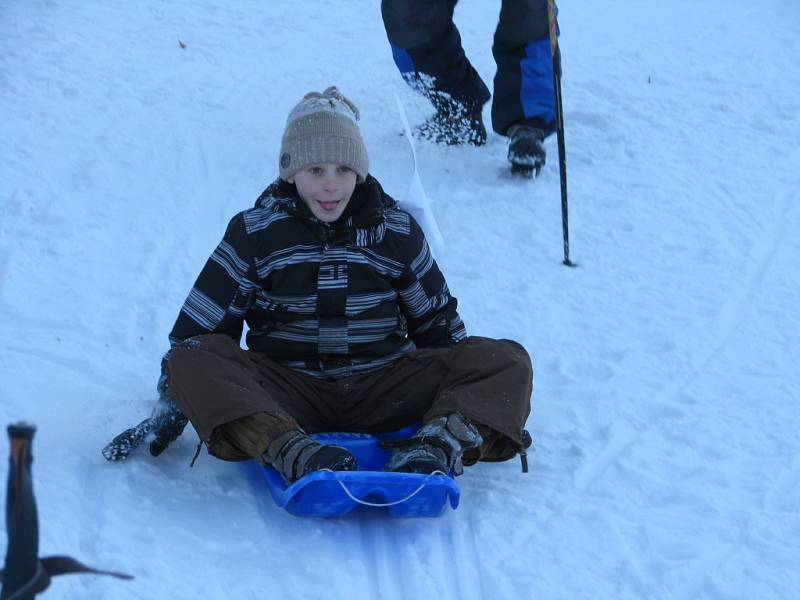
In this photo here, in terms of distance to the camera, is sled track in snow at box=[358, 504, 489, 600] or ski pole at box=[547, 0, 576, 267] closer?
sled track in snow at box=[358, 504, 489, 600]

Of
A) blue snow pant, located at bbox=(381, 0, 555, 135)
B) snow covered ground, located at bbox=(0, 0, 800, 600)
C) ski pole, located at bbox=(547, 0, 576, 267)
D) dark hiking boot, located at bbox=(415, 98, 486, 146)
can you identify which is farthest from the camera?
dark hiking boot, located at bbox=(415, 98, 486, 146)

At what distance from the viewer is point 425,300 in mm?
3109

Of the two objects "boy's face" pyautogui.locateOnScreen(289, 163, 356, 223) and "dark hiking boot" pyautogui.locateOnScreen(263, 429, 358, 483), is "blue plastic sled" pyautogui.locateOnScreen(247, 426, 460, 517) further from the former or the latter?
"boy's face" pyautogui.locateOnScreen(289, 163, 356, 223)

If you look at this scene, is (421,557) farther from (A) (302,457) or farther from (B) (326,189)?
(B) (326,189)

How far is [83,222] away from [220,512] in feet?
7.11

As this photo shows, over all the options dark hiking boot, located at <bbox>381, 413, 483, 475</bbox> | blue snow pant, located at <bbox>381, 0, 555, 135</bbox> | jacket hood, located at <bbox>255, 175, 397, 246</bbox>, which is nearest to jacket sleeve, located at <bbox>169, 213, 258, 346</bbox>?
jacket hood, located at <bbox>255, 175, 397, 246</bbox>

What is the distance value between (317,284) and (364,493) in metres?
0.67

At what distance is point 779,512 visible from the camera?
2.83m

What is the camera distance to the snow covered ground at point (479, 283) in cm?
258

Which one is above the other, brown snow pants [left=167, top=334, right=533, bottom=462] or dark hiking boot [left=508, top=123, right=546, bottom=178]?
brown snow pants [left=167, top=334, right=533, bottom=462]

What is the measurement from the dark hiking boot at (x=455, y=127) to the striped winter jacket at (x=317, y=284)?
2.51 m

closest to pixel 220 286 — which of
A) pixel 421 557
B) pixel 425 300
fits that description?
pixel 425 300

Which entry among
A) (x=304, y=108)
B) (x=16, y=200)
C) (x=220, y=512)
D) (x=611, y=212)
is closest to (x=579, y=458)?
(x=220, y=512)

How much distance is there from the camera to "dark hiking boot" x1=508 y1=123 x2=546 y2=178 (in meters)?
5.16
